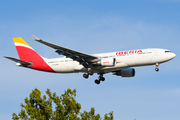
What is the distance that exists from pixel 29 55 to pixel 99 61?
42.7 feet

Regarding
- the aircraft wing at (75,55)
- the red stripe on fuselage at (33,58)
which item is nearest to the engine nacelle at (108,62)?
the aircraft wing at (75,55)

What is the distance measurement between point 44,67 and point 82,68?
673 centimetres

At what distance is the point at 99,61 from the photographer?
48.0 meters

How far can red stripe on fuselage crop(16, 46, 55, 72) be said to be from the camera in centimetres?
5231

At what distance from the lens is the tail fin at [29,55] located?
52.4m

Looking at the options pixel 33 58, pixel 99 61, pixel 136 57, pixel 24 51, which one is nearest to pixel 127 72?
pixel 136 57

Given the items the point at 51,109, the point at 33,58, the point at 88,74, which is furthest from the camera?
the point at 33,58

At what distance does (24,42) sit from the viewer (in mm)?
56344

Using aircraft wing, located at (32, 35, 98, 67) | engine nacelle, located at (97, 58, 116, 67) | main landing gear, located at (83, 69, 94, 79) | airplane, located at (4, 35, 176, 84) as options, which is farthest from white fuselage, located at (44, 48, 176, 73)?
aircraft wing, located at (32, 35, 98, 67)

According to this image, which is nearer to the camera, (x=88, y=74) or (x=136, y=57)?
(x=136, y=57)

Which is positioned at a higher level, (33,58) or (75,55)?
(33,58)

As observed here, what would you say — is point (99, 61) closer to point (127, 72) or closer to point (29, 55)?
point (127, 72)

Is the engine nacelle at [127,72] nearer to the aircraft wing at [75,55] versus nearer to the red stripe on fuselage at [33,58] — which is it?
the aircraft wing at [75,55]
